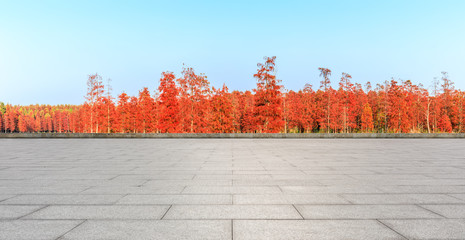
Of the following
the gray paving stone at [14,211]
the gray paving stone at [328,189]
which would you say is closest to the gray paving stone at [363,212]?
the gray paving stone at [328,189]

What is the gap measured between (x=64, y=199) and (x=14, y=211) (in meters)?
0.79

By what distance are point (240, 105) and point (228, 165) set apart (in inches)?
1903

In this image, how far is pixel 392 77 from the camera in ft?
160

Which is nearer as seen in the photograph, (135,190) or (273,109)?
(135,190)

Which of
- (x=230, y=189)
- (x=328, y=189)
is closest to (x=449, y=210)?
(x=328, y=189)

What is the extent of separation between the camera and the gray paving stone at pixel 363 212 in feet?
13.4

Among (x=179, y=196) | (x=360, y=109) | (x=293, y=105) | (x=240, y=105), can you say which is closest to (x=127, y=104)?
(x=240, y=105)

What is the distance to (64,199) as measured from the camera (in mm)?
5020

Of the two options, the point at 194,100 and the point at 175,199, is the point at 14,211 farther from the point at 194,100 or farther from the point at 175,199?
the point at 194,100

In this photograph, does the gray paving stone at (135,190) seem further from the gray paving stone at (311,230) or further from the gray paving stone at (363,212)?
the gray paving stone at (363,212)

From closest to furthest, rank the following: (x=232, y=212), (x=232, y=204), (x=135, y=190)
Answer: (x=232, y=212) < (x=232, y=204) < (x=135, y=190)

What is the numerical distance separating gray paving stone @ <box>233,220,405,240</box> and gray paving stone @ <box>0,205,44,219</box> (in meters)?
3.21

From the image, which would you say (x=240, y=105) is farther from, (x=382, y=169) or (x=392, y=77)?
(x=382, y=169)

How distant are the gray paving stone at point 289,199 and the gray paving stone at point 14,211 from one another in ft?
10.6
